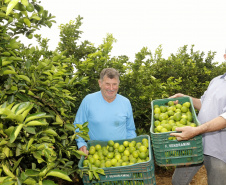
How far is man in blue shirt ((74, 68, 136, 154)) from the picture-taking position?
10.7ft

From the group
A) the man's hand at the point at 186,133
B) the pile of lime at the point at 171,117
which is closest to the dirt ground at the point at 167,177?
the pile of lime at the point at 171,117

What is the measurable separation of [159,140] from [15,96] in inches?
63.9

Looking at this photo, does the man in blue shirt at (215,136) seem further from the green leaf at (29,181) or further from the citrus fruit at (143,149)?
the green leaf at (29,181)

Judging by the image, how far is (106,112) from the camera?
3.30 meters

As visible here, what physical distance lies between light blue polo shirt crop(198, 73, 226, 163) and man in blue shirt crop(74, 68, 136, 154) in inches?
44.3

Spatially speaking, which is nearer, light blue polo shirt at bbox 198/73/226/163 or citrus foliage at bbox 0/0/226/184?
citrus foliage at bbox 0/0/226/184

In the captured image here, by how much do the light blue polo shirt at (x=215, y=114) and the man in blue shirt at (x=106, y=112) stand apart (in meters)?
1.13

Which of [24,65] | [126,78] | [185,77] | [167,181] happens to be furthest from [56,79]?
[185,77]

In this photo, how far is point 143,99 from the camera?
4.75 metres

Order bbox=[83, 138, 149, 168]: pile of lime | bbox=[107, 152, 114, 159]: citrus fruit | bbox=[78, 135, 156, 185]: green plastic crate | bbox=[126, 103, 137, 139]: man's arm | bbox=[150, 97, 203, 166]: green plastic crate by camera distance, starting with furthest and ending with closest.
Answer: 1. bbox=[126, 103, 137, 139]: man's arm
2. bbox=[107, 152, 114, 159]: citrus fruit
3. bbox=[83, 138, 149, 168]: pile of lime
4. bbox=[150, 97, 203, 166]: green plastic crate
5. bbox=[78, 135, 156, 185]: green plastic crate

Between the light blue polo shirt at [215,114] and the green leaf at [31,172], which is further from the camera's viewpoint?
the light blue polo shirt at [215,114]

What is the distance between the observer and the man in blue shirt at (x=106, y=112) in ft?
10.7

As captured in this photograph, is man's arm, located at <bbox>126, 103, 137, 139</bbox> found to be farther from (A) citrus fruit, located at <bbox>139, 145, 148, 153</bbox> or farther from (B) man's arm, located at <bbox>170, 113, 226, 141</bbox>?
(B) man's arm, located at <bbox>170, 113, 226, 141</bbox>

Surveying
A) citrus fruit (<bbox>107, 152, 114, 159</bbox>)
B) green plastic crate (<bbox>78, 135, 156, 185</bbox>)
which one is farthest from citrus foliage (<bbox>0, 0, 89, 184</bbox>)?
citrus fruit (<bbox>107, 152, 114, 159</bbox>)
